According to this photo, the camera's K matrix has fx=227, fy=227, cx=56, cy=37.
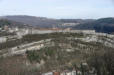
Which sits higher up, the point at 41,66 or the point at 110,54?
the point at 110,54

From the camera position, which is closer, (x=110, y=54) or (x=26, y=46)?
(x=110, y=54)

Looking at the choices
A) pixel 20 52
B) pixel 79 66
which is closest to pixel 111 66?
pixel 79 66

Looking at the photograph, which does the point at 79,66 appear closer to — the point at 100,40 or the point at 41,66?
the point at 41,66

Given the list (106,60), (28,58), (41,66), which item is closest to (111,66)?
(106,60)

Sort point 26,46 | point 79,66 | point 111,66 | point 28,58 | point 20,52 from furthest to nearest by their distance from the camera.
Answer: point 26,46 → point 20,52 → point 28,58 → point 79,66 → point 111,66

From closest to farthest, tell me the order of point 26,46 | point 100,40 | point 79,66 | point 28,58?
point 79,66
point 28,58
point 26,46
point 100,40

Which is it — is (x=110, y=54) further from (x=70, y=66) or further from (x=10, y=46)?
(x=10, y=46)

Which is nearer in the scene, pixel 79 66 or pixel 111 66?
pixel 111 66

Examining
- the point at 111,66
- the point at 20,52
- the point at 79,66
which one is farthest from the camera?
the point at 20,52

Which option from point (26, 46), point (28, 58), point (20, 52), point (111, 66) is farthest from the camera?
point (26, 46)
